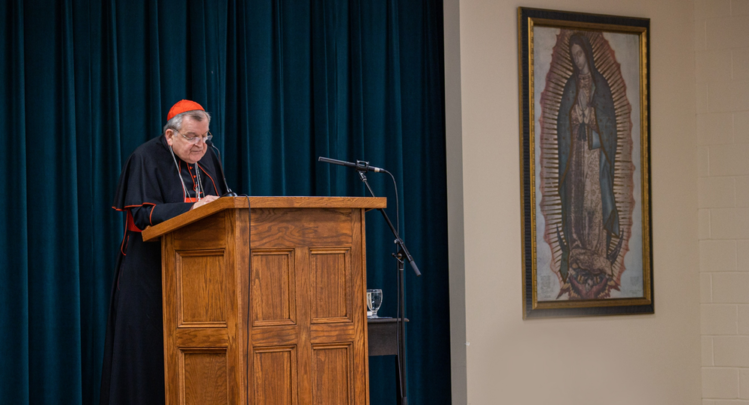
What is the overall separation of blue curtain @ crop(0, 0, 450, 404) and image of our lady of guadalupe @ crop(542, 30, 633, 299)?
0.73 m

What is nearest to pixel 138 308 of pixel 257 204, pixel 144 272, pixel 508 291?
pixel 144 272

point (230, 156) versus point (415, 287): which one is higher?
point (230, 156)

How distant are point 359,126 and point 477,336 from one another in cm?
144

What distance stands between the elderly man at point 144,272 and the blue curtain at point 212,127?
2.74 feet

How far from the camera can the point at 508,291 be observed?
155 inches

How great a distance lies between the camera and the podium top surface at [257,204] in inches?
83.4

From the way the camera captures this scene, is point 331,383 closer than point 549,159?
Yes

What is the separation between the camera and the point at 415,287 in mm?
4242

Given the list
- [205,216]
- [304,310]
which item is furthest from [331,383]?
[205,216]

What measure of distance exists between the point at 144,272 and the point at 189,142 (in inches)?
22.7

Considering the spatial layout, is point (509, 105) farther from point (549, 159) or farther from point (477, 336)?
point (477, 336)

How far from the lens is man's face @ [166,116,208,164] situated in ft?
9.36

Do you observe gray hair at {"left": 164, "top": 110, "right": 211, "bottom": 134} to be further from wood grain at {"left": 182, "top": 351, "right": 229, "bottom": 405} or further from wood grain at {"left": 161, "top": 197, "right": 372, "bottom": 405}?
wood grain at {"left": 182, "top": 351, "right": 229, "bottom": 405}

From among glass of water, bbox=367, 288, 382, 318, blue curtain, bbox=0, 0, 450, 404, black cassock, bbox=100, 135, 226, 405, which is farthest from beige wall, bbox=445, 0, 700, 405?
black cassock, bbox=100, 135, 226, 405
